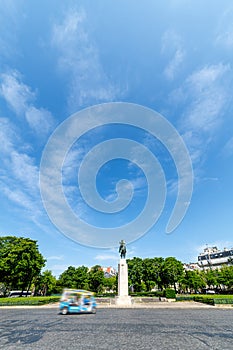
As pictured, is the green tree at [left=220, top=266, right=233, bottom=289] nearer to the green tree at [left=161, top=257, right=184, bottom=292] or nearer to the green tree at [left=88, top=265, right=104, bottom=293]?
the green tree at [left=161, top=257, right=184, bottom=292]

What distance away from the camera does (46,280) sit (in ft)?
190

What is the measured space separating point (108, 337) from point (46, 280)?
5805cm

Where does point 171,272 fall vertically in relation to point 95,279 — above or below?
above

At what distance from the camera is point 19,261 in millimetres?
42781

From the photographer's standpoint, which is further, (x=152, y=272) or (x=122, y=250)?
(x=152, y=272)

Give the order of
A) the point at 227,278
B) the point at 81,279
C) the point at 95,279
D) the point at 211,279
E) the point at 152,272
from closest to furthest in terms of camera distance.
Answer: the point at 227,278 < the point at 152,272 < the point at 211,279 < the point at 81,279 < the point at 95,279

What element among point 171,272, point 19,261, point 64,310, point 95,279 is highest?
point 171,272

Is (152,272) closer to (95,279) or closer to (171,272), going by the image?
(171,272)

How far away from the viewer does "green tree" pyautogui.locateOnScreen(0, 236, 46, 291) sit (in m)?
42.6

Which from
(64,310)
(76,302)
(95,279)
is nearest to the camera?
(64,310)

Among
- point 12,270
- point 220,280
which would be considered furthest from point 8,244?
point 220,280

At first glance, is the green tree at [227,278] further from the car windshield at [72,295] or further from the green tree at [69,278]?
the car windshield at [72,295]

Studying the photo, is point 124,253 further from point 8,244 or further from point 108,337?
point 108,337

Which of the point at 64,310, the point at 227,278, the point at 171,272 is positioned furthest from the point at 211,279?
the point at 64,310
